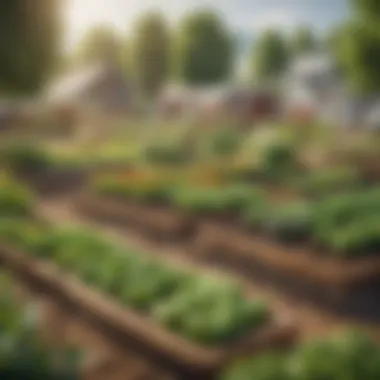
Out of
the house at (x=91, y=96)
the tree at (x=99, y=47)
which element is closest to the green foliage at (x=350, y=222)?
the house at (x=91, y=96)

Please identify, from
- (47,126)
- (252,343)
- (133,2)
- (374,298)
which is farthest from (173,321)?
(133,2)

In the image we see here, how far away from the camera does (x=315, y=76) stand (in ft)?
9.27

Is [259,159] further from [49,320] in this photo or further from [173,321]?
[49,320]

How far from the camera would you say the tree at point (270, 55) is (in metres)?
2.87

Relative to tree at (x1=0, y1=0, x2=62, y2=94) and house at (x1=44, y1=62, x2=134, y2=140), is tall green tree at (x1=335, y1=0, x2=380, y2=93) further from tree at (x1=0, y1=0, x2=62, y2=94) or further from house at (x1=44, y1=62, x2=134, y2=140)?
tree at (x1=0, y1=0, x2=62, y2=94)

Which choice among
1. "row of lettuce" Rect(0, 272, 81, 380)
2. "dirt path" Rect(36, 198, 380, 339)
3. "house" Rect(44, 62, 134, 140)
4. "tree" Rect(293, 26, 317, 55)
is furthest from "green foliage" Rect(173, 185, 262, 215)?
"row of lettuce" Rect(0, 272, 81, 380)

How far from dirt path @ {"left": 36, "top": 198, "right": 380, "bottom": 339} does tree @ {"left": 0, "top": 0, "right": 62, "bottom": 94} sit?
563mm

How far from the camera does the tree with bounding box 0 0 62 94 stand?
3.05 metres

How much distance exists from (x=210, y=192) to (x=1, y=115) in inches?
37.8

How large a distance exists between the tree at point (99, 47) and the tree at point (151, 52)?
0.08 metres

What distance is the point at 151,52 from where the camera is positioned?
302 cm

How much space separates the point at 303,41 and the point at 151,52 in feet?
1.91

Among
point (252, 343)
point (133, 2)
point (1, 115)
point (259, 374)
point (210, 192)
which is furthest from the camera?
point (210, 192)

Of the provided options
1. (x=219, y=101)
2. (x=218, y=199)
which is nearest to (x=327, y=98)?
(x=219, y=101)
